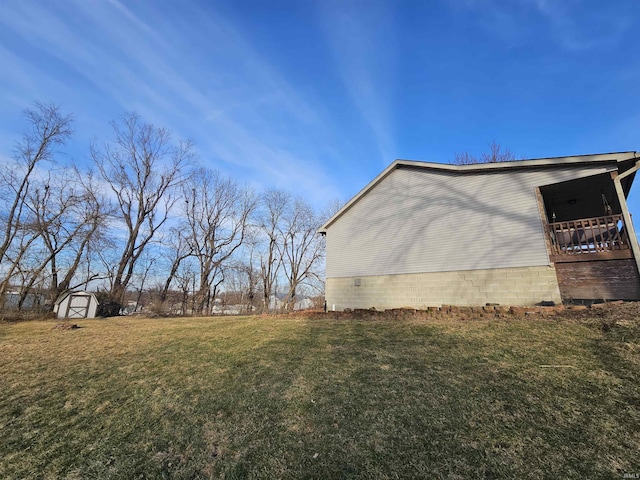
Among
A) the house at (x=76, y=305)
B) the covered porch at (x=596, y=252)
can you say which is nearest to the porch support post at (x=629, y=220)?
the covered porch at (x=596, y=252)

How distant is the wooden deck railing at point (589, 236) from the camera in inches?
306

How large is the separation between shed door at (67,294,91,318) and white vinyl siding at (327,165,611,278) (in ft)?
45.8

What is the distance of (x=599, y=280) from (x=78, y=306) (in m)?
23.0

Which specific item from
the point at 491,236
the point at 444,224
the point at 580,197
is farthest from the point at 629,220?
the point at 444,224

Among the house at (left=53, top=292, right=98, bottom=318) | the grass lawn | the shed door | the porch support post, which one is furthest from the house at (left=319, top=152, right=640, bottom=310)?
the shed door

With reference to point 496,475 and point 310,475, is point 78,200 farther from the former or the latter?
point 496,475

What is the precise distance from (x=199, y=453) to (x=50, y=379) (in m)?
3.94

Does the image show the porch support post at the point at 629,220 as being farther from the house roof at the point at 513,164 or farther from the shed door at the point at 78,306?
the shed door at the point at 78,306

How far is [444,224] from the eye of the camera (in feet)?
35.2

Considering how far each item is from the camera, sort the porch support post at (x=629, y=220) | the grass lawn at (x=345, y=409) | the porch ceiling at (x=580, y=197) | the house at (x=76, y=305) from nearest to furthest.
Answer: the grass lawn at (x=345, y=409) < the porch support post at (x=629, y=220) < the porch ceiling at (x=580, y=197) < the house at (x=76, y=305)

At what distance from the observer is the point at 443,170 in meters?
11.2

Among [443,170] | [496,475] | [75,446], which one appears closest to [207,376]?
[75,446]

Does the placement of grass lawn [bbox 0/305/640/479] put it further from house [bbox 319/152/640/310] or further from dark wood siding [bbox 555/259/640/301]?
house [bbox 319/152/640/310]

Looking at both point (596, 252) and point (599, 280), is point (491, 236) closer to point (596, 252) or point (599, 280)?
point (596, 252)
